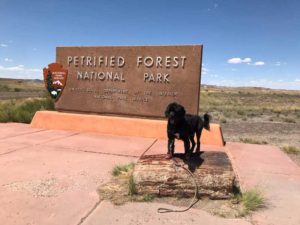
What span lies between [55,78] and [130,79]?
288cm

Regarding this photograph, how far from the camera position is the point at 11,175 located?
5781mm

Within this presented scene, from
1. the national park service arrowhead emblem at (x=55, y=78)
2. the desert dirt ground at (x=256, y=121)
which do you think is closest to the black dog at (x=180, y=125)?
the desert dirt ground at (x=256, y=121)

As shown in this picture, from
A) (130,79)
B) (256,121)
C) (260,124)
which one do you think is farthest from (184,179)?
(256,121)

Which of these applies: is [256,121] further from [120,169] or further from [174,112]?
[174,112]

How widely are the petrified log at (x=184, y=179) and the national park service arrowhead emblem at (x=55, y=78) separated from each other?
730 cm

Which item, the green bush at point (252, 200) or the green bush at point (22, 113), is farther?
the green bush at point (22, 113)

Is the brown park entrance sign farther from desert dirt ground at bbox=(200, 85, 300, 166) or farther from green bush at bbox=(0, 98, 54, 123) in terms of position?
desert dirt ground at bbox=(200, 85, 300, 166)

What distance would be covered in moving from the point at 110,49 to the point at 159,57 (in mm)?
1757

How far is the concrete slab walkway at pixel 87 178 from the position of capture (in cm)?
433

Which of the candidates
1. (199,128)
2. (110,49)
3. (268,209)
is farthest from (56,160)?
(110,49)

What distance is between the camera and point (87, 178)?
229 inches

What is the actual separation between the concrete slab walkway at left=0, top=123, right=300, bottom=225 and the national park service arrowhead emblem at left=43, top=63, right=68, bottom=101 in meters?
1.93

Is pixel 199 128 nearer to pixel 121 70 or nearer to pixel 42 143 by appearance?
pixel 42 143

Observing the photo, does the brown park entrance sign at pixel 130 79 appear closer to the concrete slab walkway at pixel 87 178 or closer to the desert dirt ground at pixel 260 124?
the concrete slab walkway at pixel 87 178
